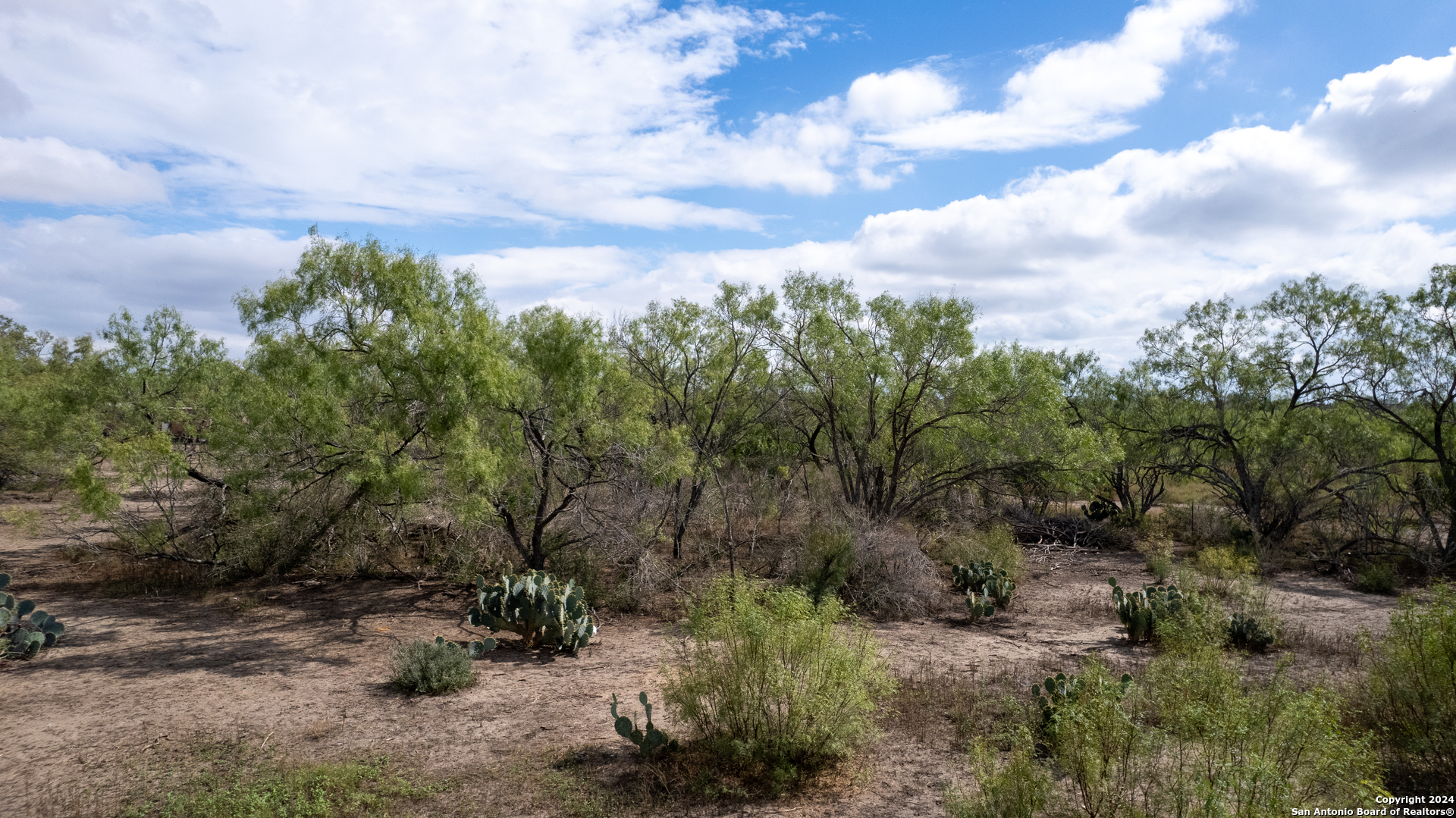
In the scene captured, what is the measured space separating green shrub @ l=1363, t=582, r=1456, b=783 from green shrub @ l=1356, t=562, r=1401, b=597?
10.4 m

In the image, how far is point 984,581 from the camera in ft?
40.7

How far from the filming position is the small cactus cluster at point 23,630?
8.48 m

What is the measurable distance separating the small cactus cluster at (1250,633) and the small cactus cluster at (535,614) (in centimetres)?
814

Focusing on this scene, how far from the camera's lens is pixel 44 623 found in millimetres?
8977

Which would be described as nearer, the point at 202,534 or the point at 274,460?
the point at 274,460

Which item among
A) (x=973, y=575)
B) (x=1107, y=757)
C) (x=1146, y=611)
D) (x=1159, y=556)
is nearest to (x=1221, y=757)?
(x=1107, y=757)

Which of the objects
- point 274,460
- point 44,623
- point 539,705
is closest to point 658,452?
point 539,705

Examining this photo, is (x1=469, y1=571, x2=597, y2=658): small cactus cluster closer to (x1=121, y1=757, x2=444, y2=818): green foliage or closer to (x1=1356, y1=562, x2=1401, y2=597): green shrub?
(x1=121, y1=757, x2=444, y2=818): green foliage

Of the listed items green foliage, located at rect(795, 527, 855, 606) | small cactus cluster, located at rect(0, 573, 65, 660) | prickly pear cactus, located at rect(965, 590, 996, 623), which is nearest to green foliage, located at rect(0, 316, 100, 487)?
small cactus cluster, located at rect(0, 573, 65, 660)

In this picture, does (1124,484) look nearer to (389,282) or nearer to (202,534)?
(389,282)

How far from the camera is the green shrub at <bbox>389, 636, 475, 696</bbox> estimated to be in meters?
7.63

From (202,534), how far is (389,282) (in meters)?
6.03

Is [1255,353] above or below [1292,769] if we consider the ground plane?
above

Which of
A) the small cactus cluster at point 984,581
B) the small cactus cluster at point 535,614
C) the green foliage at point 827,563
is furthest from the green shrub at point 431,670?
the small cactus cluster at point 984,581
